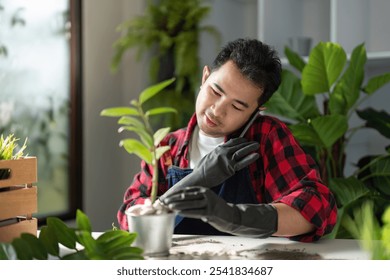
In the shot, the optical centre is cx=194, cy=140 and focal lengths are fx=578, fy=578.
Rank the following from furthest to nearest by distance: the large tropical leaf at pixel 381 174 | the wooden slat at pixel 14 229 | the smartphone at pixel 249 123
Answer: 1. the large tropical leaf at pixel 381 174
2. the smartphone at pixel 249 123
3. the wooden slat at pixel 14 229

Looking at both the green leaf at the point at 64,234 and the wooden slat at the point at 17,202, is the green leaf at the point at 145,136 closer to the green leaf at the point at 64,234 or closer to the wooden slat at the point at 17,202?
the green leaf at the point at 64,234

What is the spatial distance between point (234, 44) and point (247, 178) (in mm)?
370

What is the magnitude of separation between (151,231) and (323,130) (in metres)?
1.56

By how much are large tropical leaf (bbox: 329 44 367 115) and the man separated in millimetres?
1041

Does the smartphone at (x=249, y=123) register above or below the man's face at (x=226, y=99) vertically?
below

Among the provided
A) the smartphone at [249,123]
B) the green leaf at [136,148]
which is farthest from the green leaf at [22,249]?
the smartphone at [249,123]

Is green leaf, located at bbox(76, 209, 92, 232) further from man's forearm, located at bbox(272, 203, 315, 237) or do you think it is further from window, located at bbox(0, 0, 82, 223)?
window, located at bbox(0, 0, 82, 223)

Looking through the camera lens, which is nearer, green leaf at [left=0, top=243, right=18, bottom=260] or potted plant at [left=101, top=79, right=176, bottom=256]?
green leaf at [left=0, top=243, right=18, bottom=260]

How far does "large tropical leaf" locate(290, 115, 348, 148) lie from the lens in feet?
7.86

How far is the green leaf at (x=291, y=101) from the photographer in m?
2.60

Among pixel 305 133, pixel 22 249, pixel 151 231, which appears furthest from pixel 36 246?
pixel 305 133

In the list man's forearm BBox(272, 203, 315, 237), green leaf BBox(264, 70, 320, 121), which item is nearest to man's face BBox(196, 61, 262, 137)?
man's forearm BBox(272, 203, 315, 237)

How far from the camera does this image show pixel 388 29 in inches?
123

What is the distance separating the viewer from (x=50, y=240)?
2.91 feet
